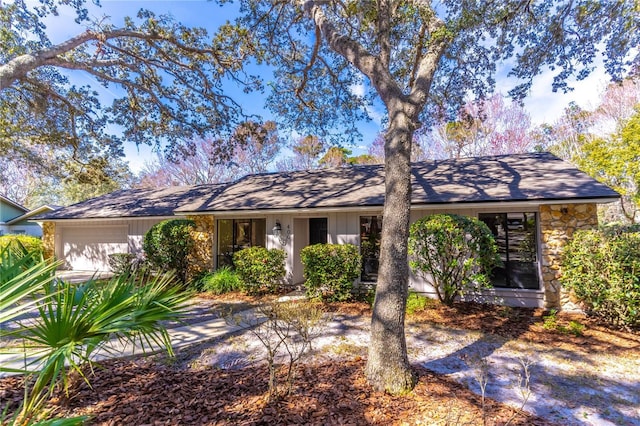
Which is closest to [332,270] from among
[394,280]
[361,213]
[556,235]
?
[361,213]

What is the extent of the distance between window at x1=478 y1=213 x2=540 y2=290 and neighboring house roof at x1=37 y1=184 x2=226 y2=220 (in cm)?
1050

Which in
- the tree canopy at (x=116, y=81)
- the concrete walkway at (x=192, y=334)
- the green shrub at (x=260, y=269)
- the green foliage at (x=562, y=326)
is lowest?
the green foliage at (x=562, y=326)

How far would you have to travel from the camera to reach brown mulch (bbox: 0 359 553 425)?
3.02 metres

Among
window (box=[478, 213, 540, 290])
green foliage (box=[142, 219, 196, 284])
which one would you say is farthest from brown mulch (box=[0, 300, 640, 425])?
green foliage (box=[142, 219, 196, 284])

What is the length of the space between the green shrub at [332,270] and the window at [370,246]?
35.4 inches

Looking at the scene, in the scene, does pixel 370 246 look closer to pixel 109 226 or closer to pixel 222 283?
pixel 222 283

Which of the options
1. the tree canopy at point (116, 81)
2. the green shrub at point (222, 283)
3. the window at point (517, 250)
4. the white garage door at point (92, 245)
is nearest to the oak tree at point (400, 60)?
the tree canopy at point (116, 81)

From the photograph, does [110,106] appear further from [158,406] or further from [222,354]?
[158,406]

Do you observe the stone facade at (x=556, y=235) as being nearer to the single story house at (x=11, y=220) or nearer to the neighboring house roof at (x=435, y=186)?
the neighboring house roof at (x=435, y=186)

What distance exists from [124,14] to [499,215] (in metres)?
12.2

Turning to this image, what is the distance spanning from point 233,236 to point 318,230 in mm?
3139

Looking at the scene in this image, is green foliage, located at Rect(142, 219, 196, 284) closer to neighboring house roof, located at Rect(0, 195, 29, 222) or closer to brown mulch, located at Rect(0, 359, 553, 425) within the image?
brown mulch, located at Rect(0, 359, 553, 425)

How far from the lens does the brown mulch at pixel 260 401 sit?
302 centimetres

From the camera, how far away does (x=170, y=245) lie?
10.1m
